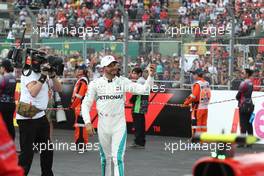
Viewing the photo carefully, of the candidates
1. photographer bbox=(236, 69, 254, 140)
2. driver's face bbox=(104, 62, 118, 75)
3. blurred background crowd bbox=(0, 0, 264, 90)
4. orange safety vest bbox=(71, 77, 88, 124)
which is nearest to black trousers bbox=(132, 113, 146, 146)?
orange safety vest bbox=(71, 77, 88, 124)

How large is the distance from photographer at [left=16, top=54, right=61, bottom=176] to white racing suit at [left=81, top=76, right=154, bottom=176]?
640mm

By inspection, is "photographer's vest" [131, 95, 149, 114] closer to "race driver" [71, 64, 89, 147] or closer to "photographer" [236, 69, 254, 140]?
"race driver" [71, 64, 89, 147]

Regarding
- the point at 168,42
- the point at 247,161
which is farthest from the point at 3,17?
the point at 247,161

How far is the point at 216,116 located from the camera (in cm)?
1795

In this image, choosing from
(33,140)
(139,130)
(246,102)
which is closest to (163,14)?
(246,102)

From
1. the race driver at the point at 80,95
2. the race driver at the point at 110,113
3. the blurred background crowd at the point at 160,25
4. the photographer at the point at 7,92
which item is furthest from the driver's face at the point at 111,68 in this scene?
the blurred background crowd at the point at 160,25

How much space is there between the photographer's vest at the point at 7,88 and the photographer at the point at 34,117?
4046 millimetres

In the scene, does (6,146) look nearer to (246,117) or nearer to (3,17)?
(246,117)

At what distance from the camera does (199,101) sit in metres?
16.5

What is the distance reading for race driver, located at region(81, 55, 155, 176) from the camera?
33.0 feet

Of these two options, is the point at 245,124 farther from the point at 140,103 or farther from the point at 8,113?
the point at 8,113

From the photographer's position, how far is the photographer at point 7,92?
14.6m

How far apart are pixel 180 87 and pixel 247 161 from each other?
1311cm

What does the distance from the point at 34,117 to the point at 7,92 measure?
4448 millimetres
